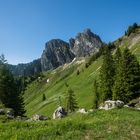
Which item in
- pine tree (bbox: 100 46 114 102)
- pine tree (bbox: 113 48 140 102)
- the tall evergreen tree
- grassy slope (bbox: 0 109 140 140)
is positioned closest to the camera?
grassy slope (bbox: 0 109 140 140)

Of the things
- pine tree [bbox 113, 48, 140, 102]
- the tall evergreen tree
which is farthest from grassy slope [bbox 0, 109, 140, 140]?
the tall evergreen tree

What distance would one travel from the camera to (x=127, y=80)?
7444cm

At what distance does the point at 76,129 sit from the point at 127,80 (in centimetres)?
4174

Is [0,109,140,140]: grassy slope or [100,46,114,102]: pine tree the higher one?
[100,46,114,102]: pine tree

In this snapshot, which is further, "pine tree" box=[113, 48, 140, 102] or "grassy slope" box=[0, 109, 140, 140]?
"pine tree" box=[113, 48, 140, 102]

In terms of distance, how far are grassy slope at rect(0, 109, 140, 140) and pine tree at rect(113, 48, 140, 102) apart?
119ft

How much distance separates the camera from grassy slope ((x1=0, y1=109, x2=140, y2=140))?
109 ft

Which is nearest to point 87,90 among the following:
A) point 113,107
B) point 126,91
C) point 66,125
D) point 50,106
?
point 50,106

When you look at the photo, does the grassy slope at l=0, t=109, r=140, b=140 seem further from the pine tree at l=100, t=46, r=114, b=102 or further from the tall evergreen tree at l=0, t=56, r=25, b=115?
the pine tree at l=100, t=46, r=114, b=102

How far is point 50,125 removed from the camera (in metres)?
35.7

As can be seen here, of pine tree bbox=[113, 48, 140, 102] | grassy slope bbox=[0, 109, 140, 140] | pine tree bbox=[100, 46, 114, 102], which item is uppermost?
pine tree bbox=[100, 46, 114, 102]

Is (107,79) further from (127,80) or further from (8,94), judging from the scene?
(8,94)

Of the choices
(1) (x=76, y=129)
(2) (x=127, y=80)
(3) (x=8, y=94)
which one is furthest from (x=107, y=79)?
(1) (x=76, y=129)

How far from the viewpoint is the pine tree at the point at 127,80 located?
7350 cm
